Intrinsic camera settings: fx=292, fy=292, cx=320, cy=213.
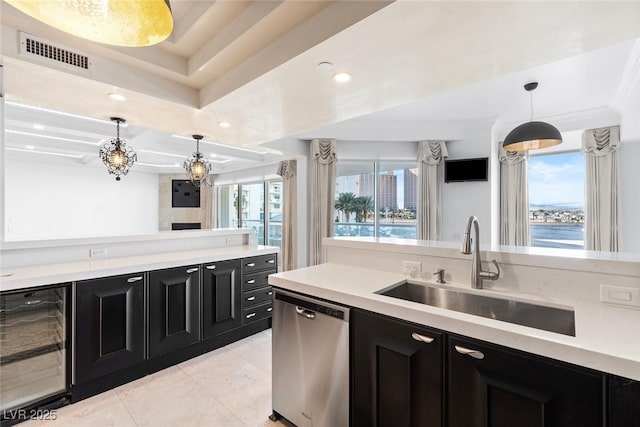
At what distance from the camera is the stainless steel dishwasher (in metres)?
1.65

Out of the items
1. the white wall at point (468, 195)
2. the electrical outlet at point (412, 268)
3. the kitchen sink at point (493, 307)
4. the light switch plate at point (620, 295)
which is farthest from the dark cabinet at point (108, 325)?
the white wall at point (468, 195)

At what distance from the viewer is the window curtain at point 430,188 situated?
17.0ft

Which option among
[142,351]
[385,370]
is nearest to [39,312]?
[142,351]

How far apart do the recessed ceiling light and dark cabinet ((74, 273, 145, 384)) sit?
2.32 m

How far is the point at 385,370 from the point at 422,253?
83 centimetres

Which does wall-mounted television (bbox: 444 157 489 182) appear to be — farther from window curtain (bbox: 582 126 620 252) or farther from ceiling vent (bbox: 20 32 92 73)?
ceiling vent (bbox: 20 32 92 73)

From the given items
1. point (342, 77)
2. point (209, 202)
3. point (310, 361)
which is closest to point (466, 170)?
point (342, 77)

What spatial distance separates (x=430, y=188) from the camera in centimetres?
522

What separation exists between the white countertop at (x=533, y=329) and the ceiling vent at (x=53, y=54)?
212 cm

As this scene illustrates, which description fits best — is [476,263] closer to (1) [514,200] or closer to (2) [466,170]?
(2) [466,170]

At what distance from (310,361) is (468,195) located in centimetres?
437

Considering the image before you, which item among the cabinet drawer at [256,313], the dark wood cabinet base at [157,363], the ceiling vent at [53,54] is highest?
the ceiling vent at [53,54]

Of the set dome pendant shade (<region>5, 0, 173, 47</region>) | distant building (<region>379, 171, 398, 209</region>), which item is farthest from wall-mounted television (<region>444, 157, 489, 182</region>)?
dome pendant shade (<region>5, 0, 173, 47</region>)

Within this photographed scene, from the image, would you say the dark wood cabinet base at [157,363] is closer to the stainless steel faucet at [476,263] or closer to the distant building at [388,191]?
the stainless steel faucet at [476,263]
